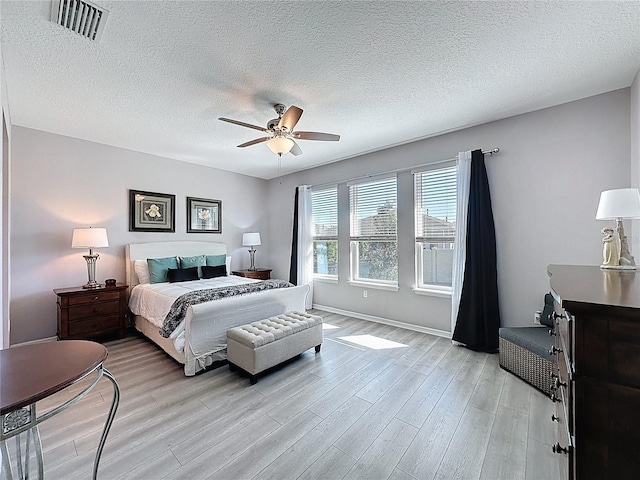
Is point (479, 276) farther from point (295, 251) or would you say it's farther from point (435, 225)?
point (295, 251)

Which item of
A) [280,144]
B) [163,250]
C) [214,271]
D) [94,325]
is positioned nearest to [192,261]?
[214,271]

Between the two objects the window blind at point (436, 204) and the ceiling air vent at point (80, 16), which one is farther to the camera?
the window blind at point (436, 204)

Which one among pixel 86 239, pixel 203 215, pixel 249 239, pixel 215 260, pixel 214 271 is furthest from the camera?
pixel 249 239

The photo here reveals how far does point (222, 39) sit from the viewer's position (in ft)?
6.15

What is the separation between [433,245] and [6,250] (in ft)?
16.4

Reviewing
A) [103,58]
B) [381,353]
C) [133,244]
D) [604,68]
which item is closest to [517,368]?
[381,353]

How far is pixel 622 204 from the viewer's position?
5.61 ft

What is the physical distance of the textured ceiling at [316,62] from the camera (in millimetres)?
1675

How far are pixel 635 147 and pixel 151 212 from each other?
5864mm

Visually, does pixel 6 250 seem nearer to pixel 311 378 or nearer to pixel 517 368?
pixel 311 378

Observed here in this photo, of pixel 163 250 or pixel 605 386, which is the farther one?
pixel 163 250

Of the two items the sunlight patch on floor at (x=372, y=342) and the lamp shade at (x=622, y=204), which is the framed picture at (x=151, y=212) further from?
the lamp shade at (x=622, y=204)

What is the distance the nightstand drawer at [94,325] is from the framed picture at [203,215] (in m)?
1.81

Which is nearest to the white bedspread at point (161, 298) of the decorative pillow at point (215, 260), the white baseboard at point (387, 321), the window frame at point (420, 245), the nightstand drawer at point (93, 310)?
the nightstand drawer at point (93, 310)
